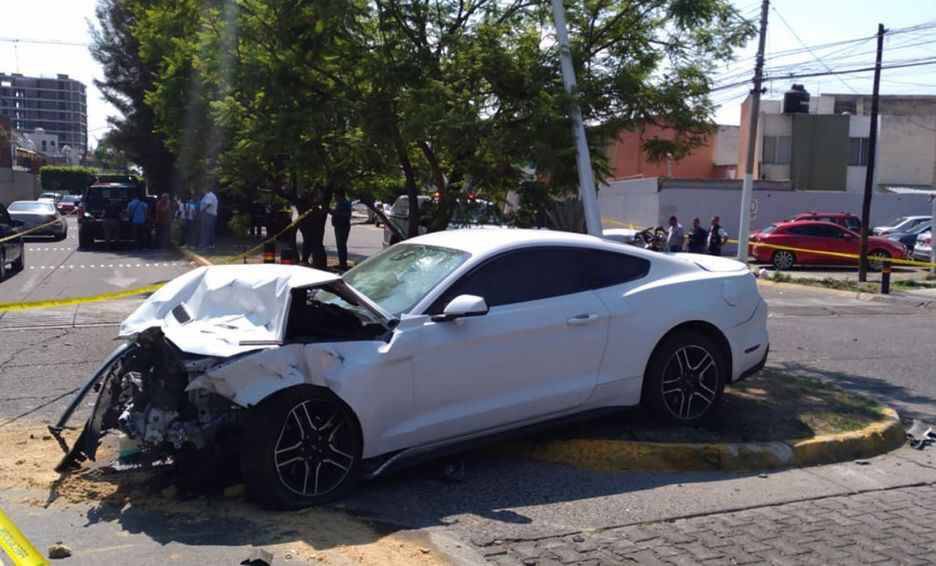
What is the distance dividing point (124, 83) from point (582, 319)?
33444 mm

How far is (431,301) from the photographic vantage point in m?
6.25

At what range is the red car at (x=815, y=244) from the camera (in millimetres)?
29500

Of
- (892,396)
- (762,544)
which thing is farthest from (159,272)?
(762,544)

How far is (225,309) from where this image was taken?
6207mm

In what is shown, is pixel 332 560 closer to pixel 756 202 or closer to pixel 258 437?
pixel 258 437

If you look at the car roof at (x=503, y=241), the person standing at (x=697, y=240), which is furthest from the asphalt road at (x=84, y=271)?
the person standing at (x=697, y=240)

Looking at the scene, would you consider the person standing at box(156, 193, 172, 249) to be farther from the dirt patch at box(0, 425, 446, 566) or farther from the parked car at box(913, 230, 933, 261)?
the dirt patch at box(0, 425, 446, 566)

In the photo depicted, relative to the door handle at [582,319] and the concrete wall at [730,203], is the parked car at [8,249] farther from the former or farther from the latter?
the concrete wall at [730,203]

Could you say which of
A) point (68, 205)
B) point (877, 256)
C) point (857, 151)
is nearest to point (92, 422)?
point (877, 256)

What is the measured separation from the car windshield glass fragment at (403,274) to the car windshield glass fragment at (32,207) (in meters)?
34.0

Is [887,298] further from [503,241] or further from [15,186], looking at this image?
[15,186]

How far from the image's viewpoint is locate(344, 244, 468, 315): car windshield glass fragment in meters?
6.42

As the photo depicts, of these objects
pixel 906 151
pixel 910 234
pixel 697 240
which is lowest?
pixel 697 240

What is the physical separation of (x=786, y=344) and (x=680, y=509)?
24.6ft
